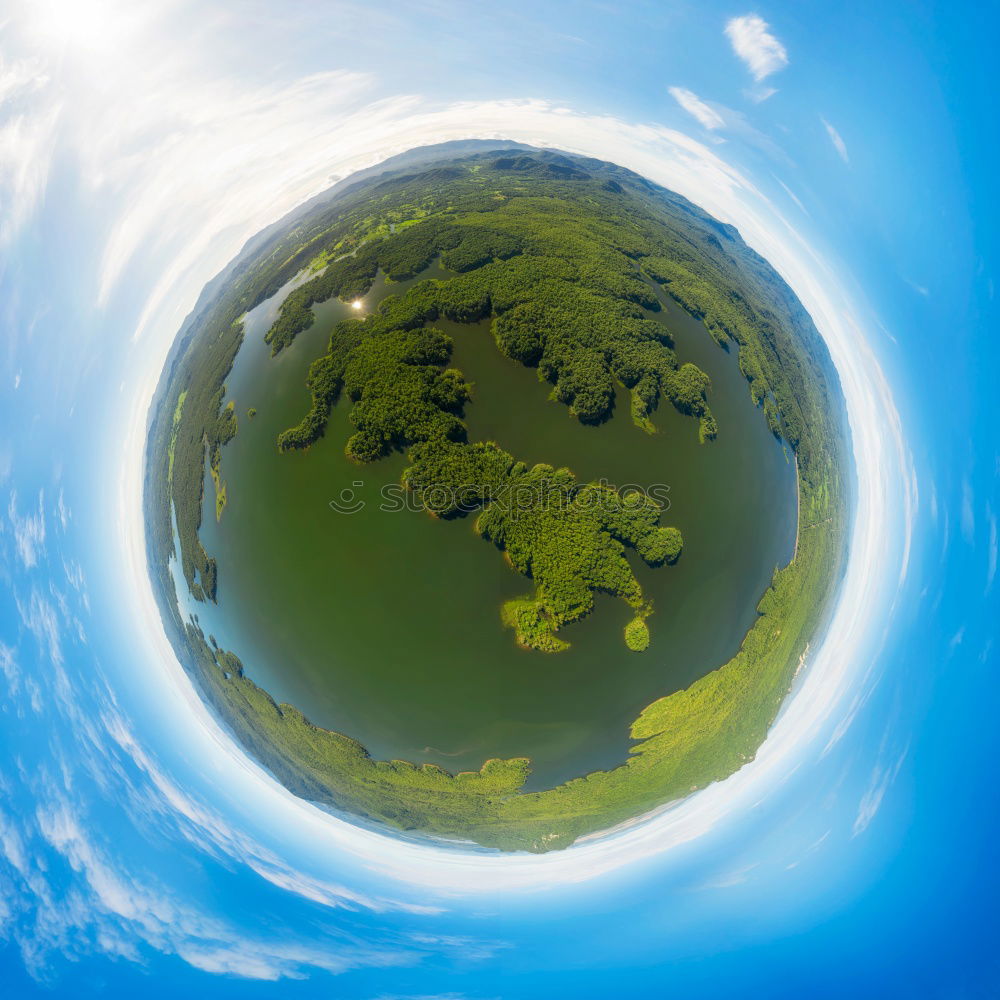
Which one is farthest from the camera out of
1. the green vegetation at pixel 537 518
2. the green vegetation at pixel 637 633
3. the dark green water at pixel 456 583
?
the green vegetation at pixel 637 633

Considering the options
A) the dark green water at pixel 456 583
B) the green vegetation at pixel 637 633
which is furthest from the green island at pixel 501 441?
the dark green water at pixel 456 583

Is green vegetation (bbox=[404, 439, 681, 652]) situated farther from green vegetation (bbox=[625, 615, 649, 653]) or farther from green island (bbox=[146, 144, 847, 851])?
green vegetation (bbox=[625, 615, 649, 653])

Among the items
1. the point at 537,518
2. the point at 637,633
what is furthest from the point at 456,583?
the point at 637,633

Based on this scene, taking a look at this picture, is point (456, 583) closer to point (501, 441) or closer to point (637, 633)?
point (501, 441)

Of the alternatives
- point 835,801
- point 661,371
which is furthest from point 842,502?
point 835,801

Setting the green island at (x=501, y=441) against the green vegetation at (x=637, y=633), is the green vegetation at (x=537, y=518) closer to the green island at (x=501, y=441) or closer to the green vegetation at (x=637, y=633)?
the green island at (x=501, y=441)

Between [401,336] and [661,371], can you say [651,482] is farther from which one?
[401,336]
